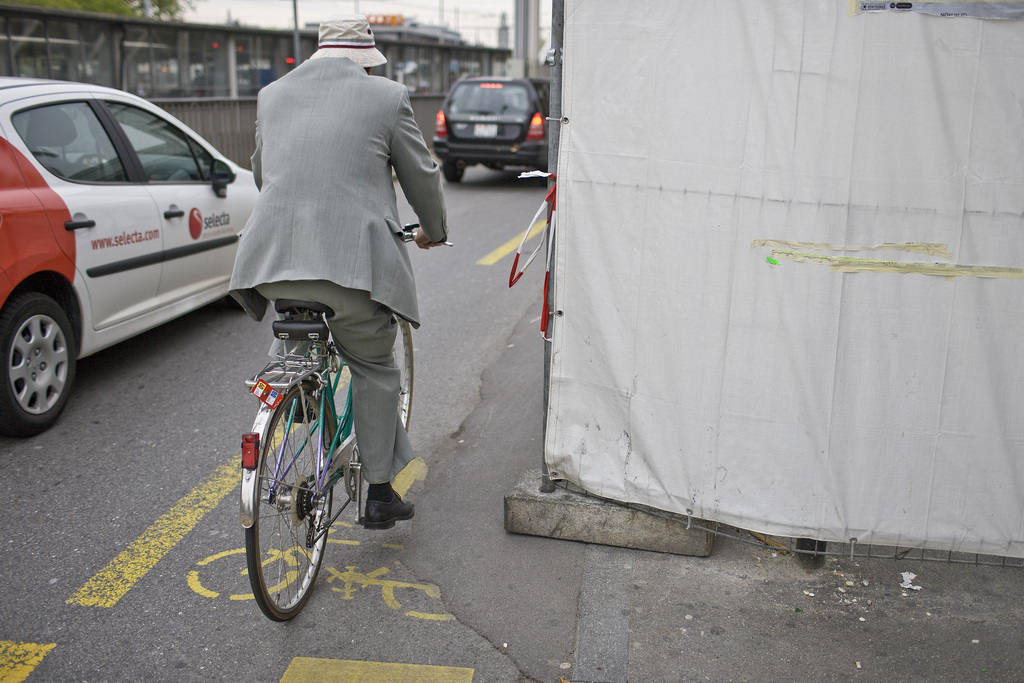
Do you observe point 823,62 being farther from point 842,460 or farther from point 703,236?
point 842,460

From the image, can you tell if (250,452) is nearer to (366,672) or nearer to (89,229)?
(366,672)

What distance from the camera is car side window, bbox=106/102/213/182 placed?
552 cm

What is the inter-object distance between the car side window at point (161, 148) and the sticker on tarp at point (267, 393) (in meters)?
3.18

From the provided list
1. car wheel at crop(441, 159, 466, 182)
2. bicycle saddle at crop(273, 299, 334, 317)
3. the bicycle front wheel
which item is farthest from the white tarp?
car wheel at crop(441, 159, 466, 182)

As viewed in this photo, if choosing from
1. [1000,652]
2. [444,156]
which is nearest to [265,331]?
[1000,652]

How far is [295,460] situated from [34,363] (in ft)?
7.37

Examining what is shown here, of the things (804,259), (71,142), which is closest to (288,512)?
(804,259)

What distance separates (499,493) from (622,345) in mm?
1104

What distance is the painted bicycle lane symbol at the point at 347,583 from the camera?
122 inches

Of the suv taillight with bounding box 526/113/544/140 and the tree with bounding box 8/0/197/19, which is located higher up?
the tree with bounding box 8/0/197/19

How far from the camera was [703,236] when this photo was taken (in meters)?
3.02

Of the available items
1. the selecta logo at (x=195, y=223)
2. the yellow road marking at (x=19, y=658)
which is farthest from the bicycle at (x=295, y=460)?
A: the selecta logo at (x=195, y=223)

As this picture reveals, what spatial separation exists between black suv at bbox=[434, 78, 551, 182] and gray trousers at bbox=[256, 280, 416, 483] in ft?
35.7

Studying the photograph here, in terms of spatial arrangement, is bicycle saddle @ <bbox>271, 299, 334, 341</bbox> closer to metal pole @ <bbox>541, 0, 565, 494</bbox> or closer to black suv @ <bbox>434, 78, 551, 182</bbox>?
metal pole @ <bbox>541, 0, 565, 494</bbox>
